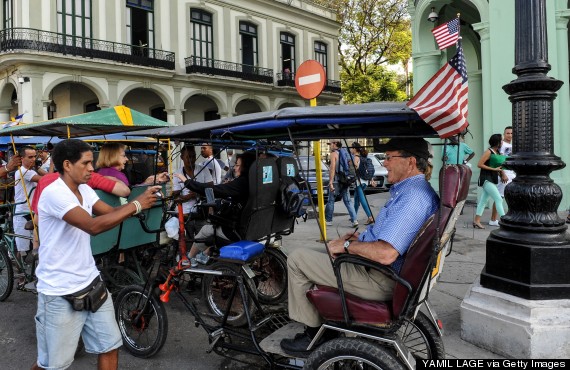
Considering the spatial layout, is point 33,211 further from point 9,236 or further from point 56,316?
point 56,316

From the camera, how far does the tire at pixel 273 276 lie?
5.16m

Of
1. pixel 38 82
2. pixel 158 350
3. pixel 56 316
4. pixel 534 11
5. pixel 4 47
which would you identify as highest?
pixel 4 47

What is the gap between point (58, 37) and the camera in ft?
64.4

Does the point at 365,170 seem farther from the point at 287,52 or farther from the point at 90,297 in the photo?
the point at 287,52

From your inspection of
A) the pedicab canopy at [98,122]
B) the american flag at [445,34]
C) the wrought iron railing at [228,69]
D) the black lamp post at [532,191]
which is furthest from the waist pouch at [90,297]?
the wrought iron railing at [228,69]

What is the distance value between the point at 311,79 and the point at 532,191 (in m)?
3.11

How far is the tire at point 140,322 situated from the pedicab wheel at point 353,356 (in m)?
1.60

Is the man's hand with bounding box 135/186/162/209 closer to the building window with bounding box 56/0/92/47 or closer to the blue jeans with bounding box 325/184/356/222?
the blue jeans with bounding box 325/184/356/222

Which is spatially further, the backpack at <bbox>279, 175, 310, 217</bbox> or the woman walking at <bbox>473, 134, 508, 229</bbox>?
the woman walking at <bbox>473, 134, 508, 229</bbox>

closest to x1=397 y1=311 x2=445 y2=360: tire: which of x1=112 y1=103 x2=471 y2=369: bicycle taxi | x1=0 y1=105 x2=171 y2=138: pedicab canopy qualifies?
x1=112 y1=103 x2=471 y2=369: bicycle taxi

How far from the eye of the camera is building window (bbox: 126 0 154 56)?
22.2 m

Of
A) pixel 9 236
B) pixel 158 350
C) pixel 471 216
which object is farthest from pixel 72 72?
pixel 158 350

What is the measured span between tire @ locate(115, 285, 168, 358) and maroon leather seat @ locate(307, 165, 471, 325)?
1690 mm

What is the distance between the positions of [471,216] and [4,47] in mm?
19418
